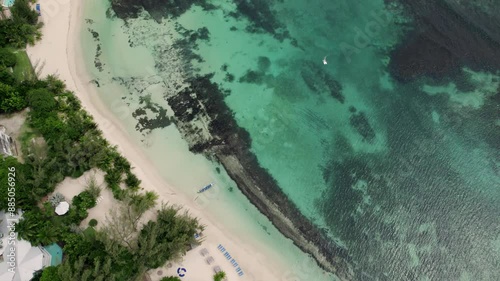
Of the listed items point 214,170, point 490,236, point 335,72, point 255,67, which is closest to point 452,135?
point 490,236

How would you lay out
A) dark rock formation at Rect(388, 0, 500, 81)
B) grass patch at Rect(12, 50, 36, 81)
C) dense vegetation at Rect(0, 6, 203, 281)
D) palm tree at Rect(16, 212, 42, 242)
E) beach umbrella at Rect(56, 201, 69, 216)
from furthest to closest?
dark rock formation at Rect(388, 0, 500, 81), grass patch at Rect(12, 50, 36, 81), beach umbrella at Rect(56, 201, 69, 216), palm tree at Rect(16, 212, 42, 242), dense vegetation at Rect(0, 6, 203, 281)

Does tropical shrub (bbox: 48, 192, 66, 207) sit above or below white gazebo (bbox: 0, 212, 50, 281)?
above

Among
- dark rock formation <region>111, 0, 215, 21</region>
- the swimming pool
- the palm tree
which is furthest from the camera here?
dark rock formation <region>111, 0, 215, 21</region>

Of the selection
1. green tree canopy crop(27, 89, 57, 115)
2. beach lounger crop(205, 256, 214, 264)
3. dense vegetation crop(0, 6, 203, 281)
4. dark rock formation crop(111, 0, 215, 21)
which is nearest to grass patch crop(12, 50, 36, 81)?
dense vegetation crop(0, 6, 203, 281)

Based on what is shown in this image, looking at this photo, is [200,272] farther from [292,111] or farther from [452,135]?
[452,135]

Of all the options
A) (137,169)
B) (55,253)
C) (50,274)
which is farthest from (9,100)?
(50,274)

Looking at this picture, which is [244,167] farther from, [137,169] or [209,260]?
[137,169]

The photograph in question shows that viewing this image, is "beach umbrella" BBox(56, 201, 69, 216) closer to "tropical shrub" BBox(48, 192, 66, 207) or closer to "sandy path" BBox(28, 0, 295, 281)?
"tropical shrub" BBox(48, 192, 66, 207)
